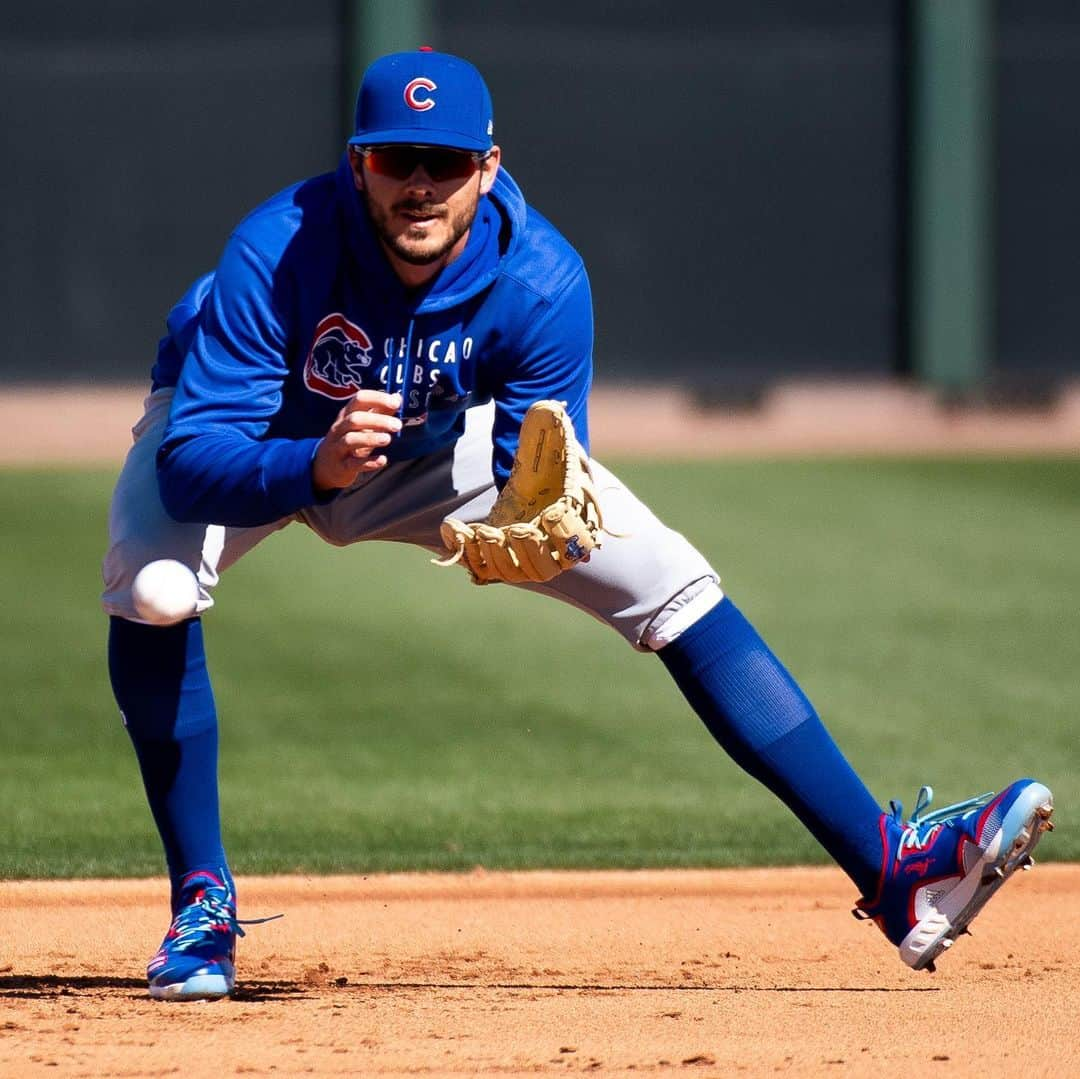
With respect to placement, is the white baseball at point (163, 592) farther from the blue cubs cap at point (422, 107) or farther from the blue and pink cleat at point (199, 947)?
the blue cubs cap at point (422, 107)

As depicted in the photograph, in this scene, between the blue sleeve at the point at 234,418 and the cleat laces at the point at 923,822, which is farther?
the cleat laces at the point at 923,822

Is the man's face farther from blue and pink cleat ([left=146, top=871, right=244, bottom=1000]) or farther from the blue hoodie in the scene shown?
blue and pink cleat ([left=146, top=871, right=244, bottom=1000])

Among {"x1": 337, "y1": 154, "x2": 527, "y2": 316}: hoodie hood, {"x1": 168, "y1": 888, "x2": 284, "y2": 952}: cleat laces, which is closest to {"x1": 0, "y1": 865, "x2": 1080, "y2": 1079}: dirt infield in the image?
{"x1": 168, "y1": 888, "x2": 284, "y2": 952}: cleat laces

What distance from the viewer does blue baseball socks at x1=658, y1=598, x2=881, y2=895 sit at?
3617 millimetres

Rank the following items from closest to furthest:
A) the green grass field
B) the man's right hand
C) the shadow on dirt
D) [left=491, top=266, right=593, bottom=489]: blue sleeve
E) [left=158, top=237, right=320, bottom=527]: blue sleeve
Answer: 1. the man's right hand
2. [left=158, top=237, right=320, bottom=527]: blue sleeve
3. [left=491, top=266, right=593, bottom=489]: blue sleeve
4. the shadow on dirt
5. the green grass field

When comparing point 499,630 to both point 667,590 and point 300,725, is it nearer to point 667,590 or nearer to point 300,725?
point 300,725

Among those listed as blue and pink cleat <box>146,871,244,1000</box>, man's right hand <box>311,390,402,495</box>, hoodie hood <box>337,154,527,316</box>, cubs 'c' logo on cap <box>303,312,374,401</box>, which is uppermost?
hoodie hood <box>337,154,527,316</box>

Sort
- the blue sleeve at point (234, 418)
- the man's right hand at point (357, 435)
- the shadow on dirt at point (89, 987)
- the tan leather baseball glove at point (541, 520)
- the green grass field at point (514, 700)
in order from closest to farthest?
1. the man's right hand at point (357, 435)
2. the blue sleeve at point (234, 418)
3. the tan leather baseball glove at point (541, 520)
4. the shadow on dirt at point (89, 987)
5. the green grass field at point (514, 700)

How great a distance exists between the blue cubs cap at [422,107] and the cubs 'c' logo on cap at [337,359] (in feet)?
1.01

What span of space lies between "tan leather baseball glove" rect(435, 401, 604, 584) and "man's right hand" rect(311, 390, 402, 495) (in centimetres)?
26

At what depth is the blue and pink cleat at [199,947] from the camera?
355cm

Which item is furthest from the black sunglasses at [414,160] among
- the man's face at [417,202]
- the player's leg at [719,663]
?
the player's leg at [719,663]

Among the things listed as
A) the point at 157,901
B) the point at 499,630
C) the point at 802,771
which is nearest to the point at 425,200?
the point at 802,771

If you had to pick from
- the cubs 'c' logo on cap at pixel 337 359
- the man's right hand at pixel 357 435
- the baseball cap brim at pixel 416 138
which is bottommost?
the man's right hand at pixel 357 435
